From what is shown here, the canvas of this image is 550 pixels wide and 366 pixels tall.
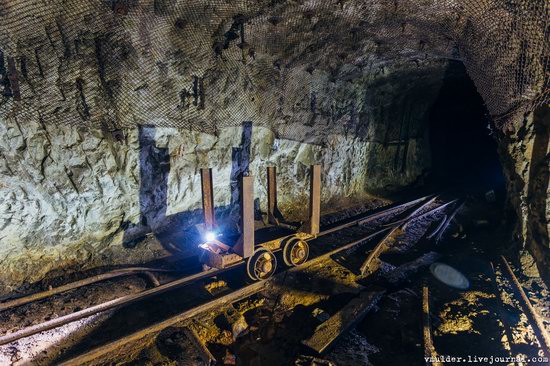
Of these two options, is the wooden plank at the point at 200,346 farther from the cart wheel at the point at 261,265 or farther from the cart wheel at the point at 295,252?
the cart wheel at the point at 295,252

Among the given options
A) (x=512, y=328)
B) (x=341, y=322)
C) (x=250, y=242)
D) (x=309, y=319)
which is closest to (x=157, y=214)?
(x=250, y=242)

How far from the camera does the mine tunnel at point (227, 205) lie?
4262 mm

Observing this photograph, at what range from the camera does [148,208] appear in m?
6.44

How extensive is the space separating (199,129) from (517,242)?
255 inches

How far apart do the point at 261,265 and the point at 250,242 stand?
57cm

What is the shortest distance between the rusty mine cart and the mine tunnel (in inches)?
1.4

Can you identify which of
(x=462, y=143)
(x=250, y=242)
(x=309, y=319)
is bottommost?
(x=309, y=319)

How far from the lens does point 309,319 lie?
473 centimetres

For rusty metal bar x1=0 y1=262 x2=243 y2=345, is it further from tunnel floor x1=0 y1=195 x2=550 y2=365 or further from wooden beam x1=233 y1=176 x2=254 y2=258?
wooden beam x1=233 y1=176 x2=254 y2=258

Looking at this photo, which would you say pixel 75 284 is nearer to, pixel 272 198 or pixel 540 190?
pixel 272 198

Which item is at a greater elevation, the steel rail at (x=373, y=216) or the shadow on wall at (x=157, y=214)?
the shadow on wall at (x=157, y=214)

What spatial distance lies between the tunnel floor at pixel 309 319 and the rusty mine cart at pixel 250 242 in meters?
0.35

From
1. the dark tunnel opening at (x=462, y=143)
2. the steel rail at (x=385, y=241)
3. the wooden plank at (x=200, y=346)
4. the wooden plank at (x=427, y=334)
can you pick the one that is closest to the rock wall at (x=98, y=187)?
the wooden plank at (x=200, y=346)

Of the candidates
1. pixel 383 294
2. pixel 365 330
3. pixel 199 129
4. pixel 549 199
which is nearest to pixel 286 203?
pixel 199 129
